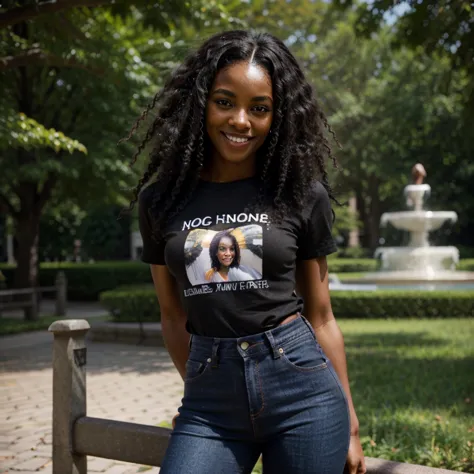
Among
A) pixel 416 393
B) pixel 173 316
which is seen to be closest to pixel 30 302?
pixel 416 393

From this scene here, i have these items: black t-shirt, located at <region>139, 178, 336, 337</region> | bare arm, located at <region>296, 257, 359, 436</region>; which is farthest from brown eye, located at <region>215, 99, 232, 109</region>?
bare arm, located at <region>296, 257, 359, 436</region>

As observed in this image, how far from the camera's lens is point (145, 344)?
11.1 meters

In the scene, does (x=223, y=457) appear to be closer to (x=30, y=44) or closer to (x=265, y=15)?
(x=30, y=44)

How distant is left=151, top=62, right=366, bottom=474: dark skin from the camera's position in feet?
6.83

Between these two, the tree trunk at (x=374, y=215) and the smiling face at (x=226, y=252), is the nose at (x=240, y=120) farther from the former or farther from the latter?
the tree trunk at (x=374, y=215)

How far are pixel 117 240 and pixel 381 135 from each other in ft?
45.3

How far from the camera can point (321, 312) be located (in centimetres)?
212

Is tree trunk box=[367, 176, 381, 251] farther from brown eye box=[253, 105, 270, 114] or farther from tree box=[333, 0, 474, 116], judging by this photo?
brown eye box=[253, 105, 270, 114]

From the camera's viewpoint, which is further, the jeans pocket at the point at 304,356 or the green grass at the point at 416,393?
the green grass at the point at 416,393

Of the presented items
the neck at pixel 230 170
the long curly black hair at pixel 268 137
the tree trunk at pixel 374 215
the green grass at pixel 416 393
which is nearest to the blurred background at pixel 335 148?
the green grass at pixel 416 393

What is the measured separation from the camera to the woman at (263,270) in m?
1.90

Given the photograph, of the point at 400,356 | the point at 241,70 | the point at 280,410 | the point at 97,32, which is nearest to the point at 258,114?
the point at 241,70

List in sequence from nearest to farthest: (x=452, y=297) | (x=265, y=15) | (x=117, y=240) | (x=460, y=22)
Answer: (x=460, y=22)
(x=452, y=297)
(x=265, y=15)
(x=117, y=240)

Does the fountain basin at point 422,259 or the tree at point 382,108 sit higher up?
the tree at point 382,108
